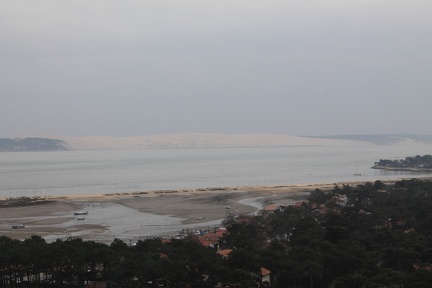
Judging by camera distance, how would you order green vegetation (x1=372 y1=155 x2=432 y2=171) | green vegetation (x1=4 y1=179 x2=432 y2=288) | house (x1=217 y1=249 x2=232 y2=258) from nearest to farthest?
1. green vegetation (x1=4 y1=179 x2=432 y2=288)
2. house (x1=217 y1=249 x2=232 y2=258)
3. green vegetation (x1=372 y1=155 x2=432 y2=171)

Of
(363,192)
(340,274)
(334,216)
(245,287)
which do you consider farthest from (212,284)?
(363,192)

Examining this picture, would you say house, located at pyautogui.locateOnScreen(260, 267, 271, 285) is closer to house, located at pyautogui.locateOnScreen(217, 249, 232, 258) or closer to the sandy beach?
house, located at pyautogui.locateOnScreen(217, 249, 232, 258)

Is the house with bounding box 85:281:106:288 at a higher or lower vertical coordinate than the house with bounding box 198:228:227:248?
lower

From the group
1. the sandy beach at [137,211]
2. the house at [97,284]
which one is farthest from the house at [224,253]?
the sandy beach at [137,211]

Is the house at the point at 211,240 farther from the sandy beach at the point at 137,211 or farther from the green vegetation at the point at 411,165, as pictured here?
the green vegetation at the point at 411,165

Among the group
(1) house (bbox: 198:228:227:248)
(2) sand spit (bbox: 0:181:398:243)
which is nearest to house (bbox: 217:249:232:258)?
(1) house (bbox: 198:228:227:248)

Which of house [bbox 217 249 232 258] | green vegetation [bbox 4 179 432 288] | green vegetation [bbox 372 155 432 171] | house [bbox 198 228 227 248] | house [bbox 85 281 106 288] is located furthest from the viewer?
green vegetation [bbox 372 155 432 171]

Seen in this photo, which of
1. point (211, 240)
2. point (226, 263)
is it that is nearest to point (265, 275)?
point (226, 263)

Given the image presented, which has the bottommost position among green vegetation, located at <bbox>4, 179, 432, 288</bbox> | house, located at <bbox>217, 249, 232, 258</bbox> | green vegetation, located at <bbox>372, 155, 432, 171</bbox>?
house, located at <bbox>217, 249, 232, 258</bbox>
